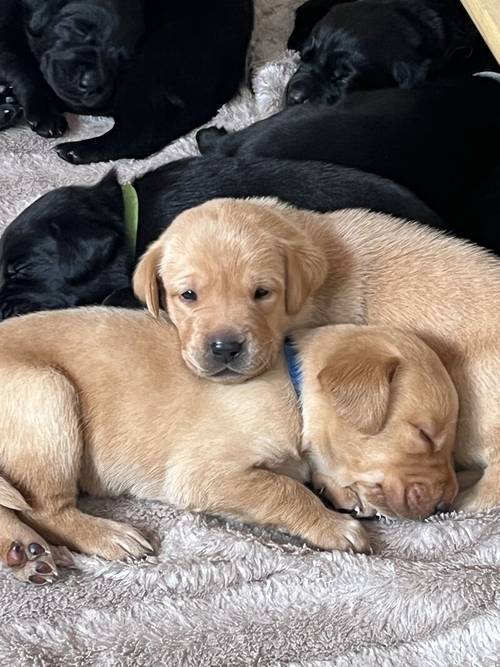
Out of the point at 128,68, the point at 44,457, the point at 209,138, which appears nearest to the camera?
the point at 44,457

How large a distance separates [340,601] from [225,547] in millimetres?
288

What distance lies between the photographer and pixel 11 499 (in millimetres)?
2217

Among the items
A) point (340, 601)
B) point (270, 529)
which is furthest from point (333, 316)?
point (340, 601)

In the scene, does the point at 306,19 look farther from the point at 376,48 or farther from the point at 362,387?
the point at 362,387

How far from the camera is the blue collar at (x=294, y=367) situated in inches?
96.5

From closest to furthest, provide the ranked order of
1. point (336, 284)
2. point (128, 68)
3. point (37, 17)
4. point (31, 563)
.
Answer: point (31, 563) < point (336, 284) < point (128, 68) < point (37, 17)

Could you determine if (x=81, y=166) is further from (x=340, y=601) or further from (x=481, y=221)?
(x=340, y=601)

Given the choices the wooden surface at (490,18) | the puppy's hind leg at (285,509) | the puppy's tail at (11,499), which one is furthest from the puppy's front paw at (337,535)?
the wooden surface at (490,18)

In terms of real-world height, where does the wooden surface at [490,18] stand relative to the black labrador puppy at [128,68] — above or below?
above

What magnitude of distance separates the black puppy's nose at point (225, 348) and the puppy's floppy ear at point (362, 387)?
0.21 metres

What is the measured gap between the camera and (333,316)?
107 inches

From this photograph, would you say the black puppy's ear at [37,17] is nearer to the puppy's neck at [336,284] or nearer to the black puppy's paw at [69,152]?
the black puppy's paw at [69,152]

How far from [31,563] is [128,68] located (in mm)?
2091

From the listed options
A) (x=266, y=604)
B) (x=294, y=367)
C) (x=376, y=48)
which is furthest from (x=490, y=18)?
(x=266, y=604)
